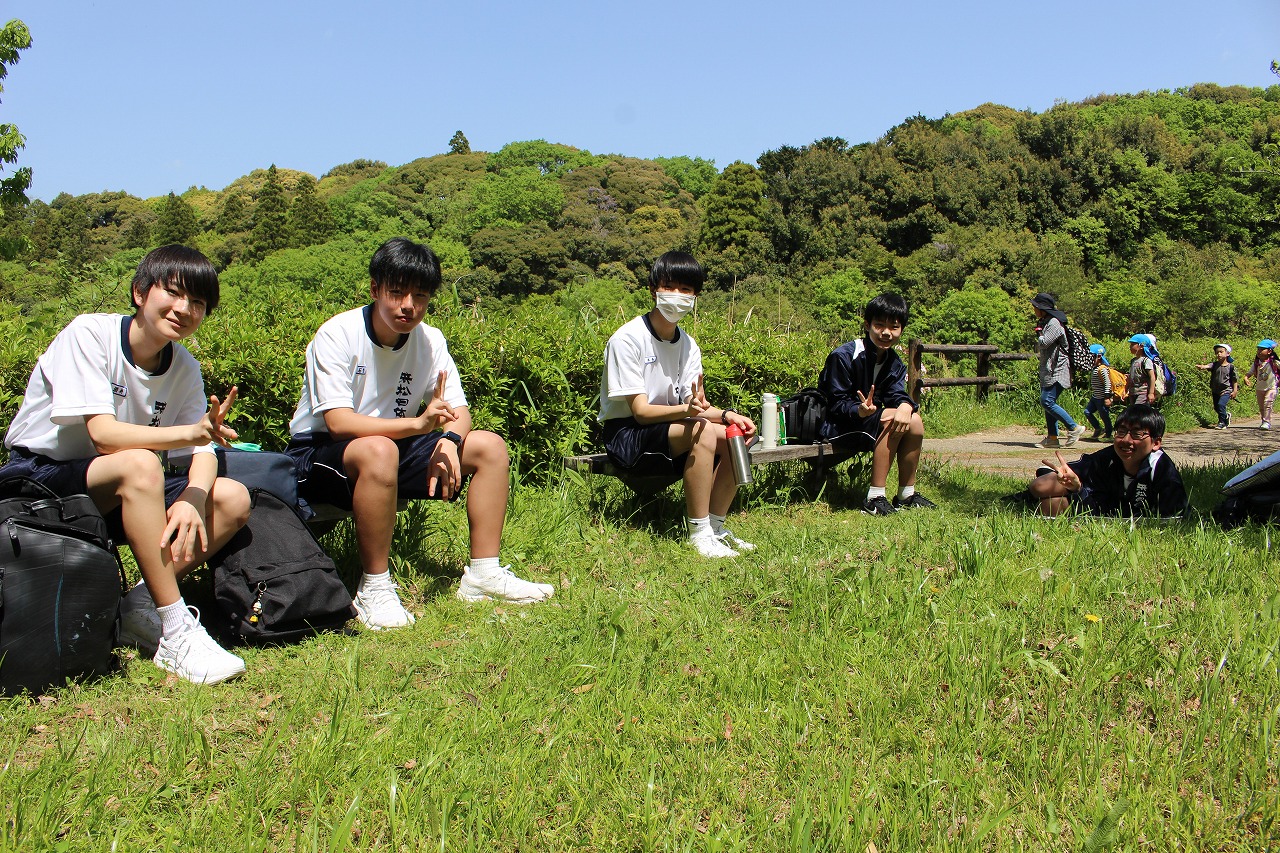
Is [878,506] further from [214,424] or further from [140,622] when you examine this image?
[140,622]

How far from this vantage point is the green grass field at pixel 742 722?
2242 mm

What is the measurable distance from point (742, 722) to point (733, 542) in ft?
6.81

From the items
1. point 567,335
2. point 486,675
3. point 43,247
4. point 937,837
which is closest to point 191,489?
point 486,675

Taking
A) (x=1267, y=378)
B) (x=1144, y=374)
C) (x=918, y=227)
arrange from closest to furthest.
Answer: (x=1144, y=374), (x=1267, y=378), (x=918, y=227)

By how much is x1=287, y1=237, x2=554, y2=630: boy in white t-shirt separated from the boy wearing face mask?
103 cm

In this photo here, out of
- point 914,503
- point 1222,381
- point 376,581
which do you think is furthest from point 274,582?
point 1222,381

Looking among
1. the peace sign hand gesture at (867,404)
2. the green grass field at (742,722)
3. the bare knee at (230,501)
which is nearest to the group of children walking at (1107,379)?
the peace sign hand gesture at (867,404)

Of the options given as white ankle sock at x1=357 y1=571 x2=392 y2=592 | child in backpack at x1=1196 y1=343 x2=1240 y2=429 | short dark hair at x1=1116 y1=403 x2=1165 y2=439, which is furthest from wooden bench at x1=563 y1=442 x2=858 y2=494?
child in backpack at x1=1196 y1=343 x2=1240 y2=429

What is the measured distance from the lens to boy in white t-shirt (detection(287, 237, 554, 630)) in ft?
11.5

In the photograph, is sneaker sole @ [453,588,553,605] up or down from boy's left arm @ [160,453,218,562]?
down

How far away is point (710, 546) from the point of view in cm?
462

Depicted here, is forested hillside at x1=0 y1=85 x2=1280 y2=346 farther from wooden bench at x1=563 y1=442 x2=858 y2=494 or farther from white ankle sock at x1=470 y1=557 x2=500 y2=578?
white ankle sock at x1=470 y1=557 x2=500 y2=578

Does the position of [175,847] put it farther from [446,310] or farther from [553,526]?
[446,310]

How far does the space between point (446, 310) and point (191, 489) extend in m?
3.26
